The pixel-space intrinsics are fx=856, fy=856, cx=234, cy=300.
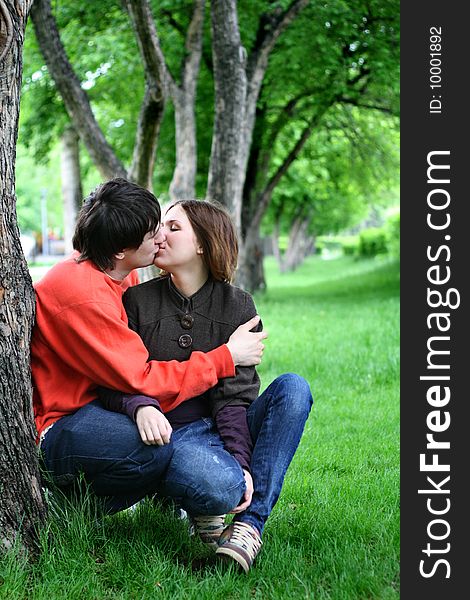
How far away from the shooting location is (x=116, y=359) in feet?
10.7

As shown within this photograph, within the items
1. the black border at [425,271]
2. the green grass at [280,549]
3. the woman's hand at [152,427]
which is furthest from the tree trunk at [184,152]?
the woman's hand at [152,427]

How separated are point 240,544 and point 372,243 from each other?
42950mm

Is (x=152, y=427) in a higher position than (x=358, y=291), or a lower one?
higher

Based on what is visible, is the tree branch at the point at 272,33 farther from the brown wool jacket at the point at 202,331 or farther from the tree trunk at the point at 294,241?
the tree trunk at the point at 294,241

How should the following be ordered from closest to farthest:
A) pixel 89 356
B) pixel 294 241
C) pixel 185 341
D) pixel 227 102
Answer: pixel 89 356 < pixel 185 341 < pixel 227 102 < pixel 294 241

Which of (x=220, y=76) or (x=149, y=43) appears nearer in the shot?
(x=149, y=43)

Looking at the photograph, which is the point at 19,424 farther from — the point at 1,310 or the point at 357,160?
the point at 357,160

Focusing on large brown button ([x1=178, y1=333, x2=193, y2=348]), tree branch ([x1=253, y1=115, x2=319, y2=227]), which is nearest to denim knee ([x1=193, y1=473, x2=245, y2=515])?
large brown button ([x1=178, y1=333, x2=193, y2=348])

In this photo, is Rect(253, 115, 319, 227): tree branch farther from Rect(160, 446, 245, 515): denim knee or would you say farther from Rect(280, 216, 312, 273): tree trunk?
Rect(280, 216, 312, 273): tree trunk

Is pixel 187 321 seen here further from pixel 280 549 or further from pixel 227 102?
pixel 227 102

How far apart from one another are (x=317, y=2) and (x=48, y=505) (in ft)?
42.1

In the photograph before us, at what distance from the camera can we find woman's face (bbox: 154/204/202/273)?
3670 millimetres

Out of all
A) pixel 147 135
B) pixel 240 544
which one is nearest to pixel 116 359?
pixel 240 544

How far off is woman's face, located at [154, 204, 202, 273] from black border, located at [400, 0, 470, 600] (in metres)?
0.92
